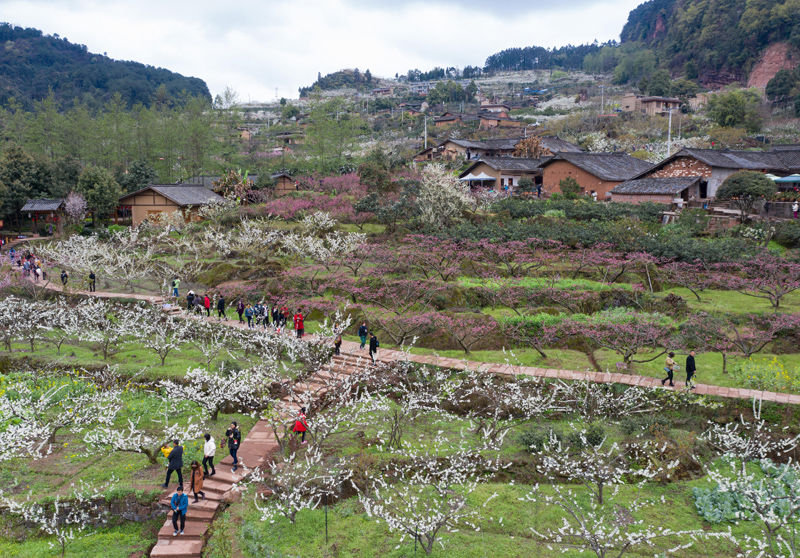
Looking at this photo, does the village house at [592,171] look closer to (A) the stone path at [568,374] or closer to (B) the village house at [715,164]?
(B) the village house at [715,164]

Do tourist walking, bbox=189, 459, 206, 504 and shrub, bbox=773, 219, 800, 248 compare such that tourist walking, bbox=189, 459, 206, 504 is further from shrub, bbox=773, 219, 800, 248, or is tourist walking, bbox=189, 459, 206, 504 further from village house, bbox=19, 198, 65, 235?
village house, bbox=19, 198, 65, 235

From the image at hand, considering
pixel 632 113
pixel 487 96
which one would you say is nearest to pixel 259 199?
pixel 632 113

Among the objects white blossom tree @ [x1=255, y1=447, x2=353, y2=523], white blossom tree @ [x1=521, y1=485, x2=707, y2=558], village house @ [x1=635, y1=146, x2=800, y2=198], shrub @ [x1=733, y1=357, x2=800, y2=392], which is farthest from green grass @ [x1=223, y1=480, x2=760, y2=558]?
village house @ [x1=635, y1=146, x2=800, y2=198]

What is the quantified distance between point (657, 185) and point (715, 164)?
A: 163 inches

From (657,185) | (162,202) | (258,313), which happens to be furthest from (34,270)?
(657,185)

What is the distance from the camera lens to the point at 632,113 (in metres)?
88.1

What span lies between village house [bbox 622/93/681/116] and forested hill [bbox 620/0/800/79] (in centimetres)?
2243

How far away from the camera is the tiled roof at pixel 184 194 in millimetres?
45000

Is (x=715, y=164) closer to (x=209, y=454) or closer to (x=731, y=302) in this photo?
(x=731, y=302)

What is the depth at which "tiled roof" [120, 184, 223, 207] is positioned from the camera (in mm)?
45000

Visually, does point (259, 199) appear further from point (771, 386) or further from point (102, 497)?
point (771, 386)

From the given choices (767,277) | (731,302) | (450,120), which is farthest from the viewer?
(450,120)

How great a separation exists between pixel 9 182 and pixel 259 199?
21.8 m

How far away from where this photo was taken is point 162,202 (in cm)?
4609
